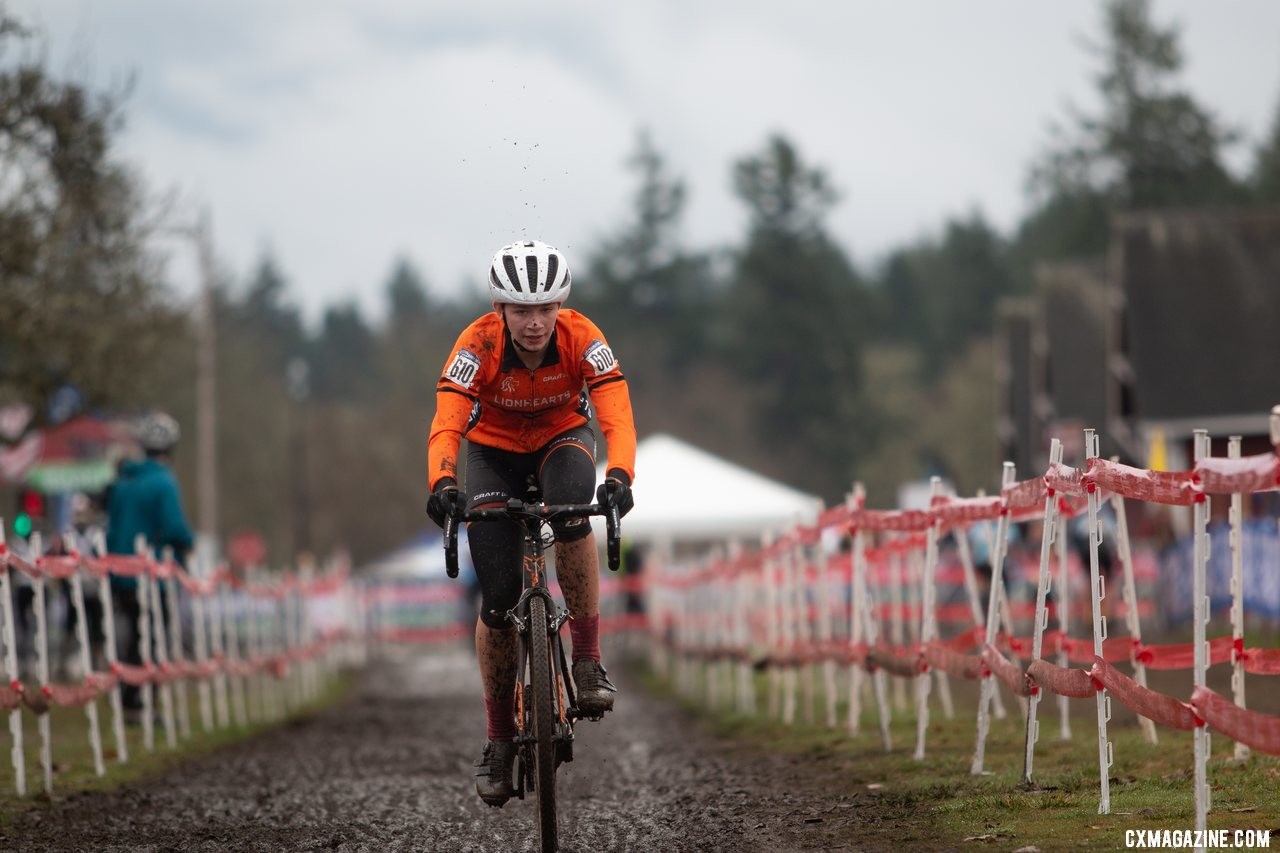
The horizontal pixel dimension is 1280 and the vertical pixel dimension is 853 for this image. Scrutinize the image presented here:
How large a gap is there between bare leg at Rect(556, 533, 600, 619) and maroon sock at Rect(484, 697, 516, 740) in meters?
0.47

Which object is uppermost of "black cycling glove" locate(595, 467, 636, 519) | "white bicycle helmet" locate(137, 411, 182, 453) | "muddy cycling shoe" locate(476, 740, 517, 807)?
"white bicycle helmet" locate(137, 411, 182, 453)

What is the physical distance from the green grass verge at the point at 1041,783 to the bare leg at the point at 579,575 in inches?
61.3

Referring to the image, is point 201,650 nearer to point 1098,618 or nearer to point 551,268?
point 551,268

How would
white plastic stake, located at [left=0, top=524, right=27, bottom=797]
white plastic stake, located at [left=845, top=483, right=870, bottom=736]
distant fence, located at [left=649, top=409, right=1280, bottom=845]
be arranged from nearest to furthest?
1. distant fence, located at [left=649, top=409, right=1280, bottom=845]
2. white plastic stake, located at [left=0, top=524, right=27, bottom=797]
3. white plastic stake, located at [left=845, top=483, right=870, bottom=736]

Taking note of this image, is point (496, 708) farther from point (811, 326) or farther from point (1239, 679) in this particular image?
point (811, 326)

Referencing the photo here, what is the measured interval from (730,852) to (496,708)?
1.29 metres

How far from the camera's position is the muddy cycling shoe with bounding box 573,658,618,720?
7.71 m

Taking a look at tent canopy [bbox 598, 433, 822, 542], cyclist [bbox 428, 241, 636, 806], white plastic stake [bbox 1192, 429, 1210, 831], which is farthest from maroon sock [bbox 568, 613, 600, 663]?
tent canopy [bbox 598, 433, 822, 542]

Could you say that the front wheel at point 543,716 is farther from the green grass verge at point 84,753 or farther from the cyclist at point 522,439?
the green grass verge at point 84,753

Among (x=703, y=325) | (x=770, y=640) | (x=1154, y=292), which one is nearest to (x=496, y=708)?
(x=770, y=640)

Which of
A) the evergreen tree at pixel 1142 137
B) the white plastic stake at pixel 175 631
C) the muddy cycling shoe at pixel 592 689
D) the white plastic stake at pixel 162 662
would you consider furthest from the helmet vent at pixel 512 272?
the evergreen tree at pixel 1142 137

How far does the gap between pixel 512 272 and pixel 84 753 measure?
285 inches

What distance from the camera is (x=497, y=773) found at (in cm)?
783

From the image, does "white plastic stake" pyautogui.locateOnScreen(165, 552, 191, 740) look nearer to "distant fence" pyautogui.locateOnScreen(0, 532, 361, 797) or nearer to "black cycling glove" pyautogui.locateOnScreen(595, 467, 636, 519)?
"distant fence" pyautogui.locateOnScreen(0, 532, 361, 797)
